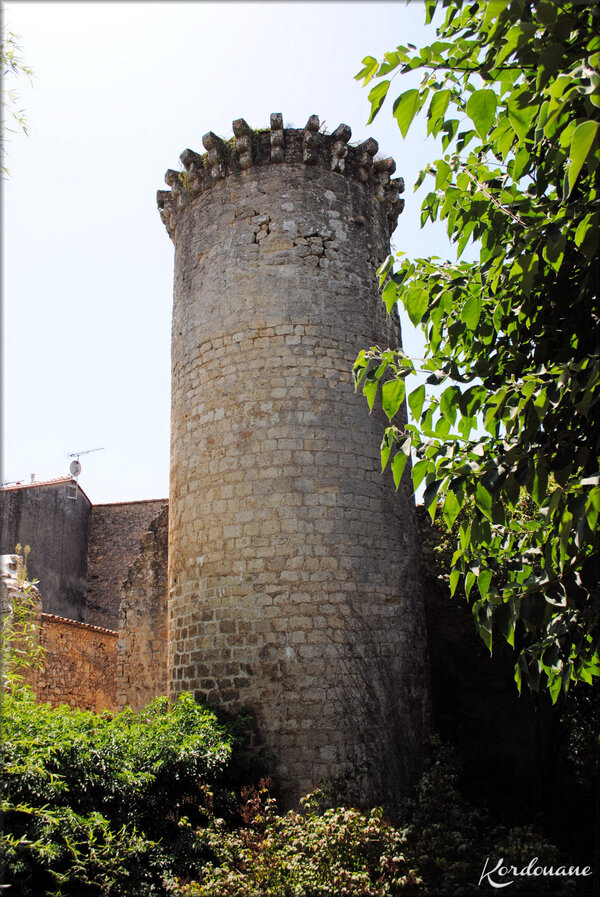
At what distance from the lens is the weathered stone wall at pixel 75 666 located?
11.7m

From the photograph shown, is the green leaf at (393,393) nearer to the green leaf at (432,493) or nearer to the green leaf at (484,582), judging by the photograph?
the green leaf at (432,493)

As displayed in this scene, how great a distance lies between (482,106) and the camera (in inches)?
117

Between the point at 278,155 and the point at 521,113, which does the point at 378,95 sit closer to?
the point at 521,113

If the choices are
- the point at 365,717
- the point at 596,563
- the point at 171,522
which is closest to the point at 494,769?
the point at 365,717

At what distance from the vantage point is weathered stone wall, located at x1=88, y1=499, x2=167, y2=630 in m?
18.8

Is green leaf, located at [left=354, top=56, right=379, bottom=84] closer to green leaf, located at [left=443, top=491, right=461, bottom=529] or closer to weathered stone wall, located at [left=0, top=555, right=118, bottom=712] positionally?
green leaf, located at [left=443, top=491, right=461, bottom=529]

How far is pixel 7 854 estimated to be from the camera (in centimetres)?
428

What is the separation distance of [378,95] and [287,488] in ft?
16.1

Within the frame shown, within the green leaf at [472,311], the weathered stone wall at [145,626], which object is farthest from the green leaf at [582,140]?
the weathered stone wall at [145,626]

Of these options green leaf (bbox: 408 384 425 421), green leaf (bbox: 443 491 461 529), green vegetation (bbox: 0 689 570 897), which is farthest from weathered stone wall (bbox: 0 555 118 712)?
green leaf (bbox: 408 384 425 421)

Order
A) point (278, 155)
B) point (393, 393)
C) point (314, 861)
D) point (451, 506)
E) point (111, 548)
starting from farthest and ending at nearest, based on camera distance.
Result: 1. point (111, 548)
2. point (278, 155)
3. point (314, 861)
4. point (451, 506)
5. point (393, 393)

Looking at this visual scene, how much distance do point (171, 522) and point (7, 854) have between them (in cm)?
471

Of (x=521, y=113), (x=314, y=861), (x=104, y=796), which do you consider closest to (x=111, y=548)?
(x=104, y=796)

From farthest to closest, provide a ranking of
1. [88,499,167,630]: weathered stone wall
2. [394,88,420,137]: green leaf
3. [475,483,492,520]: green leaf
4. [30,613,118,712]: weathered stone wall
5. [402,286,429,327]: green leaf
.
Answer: [88,499,167,630]: weathered stone wall
[30,613,118,712]: weathered stone wall
[402,286,429,327]: green leaf
[475,483,492,520]: green leaf
[394,88,420,137]: green leaf
